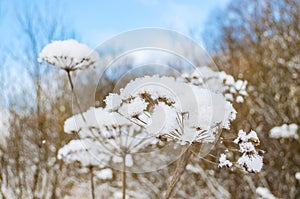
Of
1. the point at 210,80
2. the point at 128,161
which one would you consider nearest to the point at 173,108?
the point at 128,161

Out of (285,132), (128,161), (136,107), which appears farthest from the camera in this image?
(285,132)

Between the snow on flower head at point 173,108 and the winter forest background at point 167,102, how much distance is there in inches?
3.2

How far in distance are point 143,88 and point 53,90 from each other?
12.8 ft

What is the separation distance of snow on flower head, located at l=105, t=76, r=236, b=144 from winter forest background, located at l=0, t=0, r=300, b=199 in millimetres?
80

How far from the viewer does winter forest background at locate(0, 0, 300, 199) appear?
16.2 ft

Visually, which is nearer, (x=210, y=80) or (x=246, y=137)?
(x=246, y=137)

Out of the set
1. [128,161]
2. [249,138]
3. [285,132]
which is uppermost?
[285,132]

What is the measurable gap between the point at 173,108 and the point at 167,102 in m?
0.05

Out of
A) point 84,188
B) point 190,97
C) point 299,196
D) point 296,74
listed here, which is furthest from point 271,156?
point 190,97

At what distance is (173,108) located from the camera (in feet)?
6.59

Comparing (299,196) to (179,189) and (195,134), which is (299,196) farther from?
(195,134)

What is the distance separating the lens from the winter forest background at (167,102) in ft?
16.2

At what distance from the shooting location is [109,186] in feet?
27.4

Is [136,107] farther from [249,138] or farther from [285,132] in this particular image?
[285,132]
